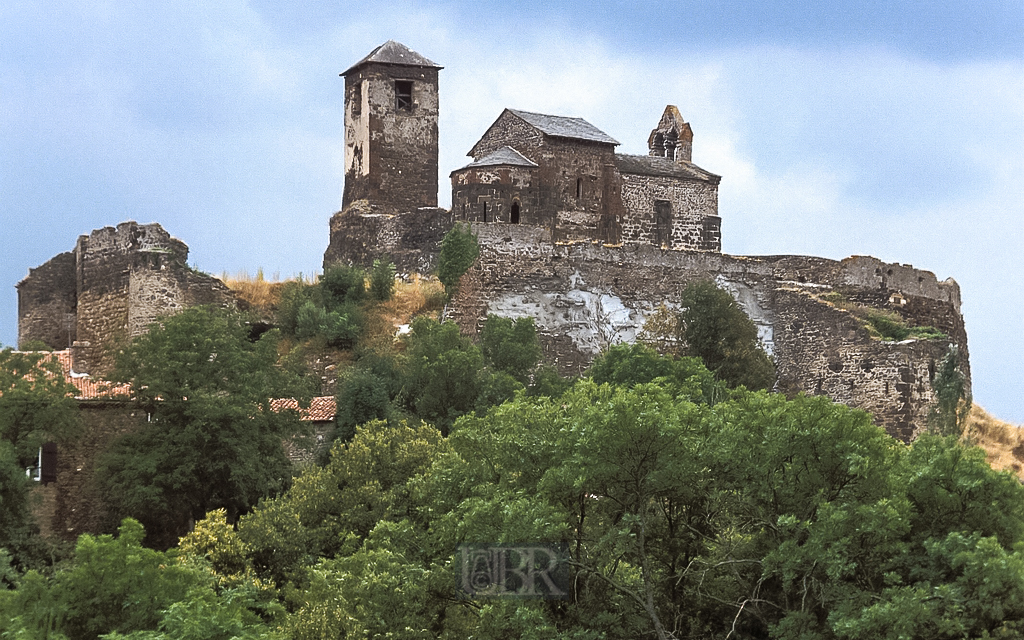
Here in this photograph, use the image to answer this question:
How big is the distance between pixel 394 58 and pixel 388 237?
234 inches

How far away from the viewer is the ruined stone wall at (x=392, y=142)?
59.5 meters

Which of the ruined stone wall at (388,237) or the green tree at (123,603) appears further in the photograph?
the ruined stone wall at (388,237)

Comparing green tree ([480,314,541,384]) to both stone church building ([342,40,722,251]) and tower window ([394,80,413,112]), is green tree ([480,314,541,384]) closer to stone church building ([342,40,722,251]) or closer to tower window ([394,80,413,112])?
stone church building ([342,40,722,251])

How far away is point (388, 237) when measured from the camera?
57844 millimetres

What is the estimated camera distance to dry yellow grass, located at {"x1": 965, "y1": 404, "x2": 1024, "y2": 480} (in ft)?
177

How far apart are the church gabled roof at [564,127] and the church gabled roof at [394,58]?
10.8ft

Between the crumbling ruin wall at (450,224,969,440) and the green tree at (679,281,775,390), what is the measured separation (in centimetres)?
Result: 144

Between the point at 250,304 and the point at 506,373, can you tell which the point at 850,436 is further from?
the point at 250,304

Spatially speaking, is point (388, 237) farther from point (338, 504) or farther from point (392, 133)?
point (338, 504)

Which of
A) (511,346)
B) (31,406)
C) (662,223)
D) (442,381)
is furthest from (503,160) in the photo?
(31,406)

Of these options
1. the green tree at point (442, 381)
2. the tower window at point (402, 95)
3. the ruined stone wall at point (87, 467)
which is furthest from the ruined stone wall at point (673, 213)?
the ruined stone wall at point (87, 467)

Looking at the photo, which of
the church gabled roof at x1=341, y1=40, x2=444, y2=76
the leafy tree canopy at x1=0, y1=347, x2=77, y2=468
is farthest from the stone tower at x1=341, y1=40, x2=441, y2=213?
the leafy tree canopy at x1=0, y1=347, x2=77, y2=468

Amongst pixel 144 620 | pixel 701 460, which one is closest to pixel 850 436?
pixel 701 460

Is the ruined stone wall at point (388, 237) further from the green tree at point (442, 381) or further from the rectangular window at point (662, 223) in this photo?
the rectangular window at point (662, 223)
